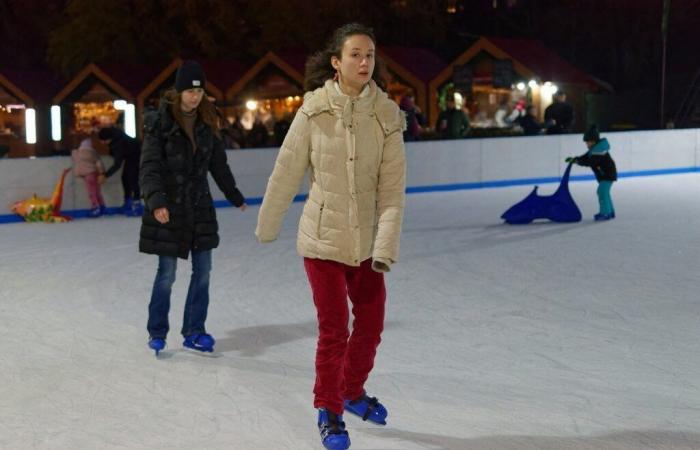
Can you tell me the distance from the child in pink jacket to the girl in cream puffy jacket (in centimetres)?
1040

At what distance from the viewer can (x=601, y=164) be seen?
494 inches

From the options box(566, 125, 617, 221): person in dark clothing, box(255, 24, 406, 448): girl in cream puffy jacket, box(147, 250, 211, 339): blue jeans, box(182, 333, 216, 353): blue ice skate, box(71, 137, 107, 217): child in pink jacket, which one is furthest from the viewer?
box(71, 137, 107, 217): child in pink jacket

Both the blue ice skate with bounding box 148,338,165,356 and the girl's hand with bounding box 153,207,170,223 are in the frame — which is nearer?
the girl's hand with bounding box 153,207,170,223

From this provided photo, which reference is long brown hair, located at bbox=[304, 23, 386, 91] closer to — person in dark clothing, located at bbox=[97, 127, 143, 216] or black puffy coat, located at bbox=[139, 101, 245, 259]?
black puffy coat, located at bbox=[139, 101, 245, 259]

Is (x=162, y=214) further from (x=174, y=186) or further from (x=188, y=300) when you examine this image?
(x=188, y=300)

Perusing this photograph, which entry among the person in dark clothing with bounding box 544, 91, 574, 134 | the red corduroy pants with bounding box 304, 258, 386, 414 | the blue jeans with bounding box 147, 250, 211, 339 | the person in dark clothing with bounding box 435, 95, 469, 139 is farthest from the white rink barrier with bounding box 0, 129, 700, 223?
the red corduroy pants with bounding box 304, 258, 386, 414

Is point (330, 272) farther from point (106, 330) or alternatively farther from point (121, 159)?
point (121, 159)

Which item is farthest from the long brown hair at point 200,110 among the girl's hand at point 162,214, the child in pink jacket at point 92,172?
the child in pink jacket at point 92,172

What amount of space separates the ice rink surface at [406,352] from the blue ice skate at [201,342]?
2.2 inches

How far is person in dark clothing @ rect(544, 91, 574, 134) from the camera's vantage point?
19234 millimetres

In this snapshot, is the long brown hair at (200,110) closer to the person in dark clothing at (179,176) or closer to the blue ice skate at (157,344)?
the person in dark clothing at (179,176)

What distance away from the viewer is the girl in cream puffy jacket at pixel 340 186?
156 inches

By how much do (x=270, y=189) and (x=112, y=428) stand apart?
3.71 ft

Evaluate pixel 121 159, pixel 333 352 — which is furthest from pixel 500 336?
pixel 121 159
